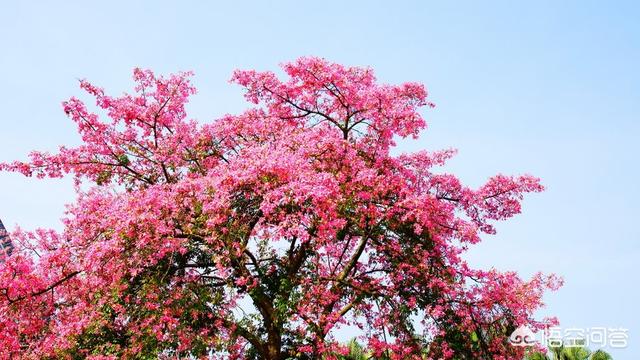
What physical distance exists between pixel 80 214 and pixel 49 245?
0.93m

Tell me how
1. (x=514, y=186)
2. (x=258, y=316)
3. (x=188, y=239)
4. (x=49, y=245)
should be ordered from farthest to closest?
(x=514, y=186), (x=49, y=245), (x=258, y=316), (x=188, y=239)

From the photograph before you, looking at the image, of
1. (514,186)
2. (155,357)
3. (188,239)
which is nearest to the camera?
(155,357)

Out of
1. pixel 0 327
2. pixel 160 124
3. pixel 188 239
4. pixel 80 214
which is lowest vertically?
pixel 0 327

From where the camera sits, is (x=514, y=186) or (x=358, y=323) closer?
(x=358, y=323)

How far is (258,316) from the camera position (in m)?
11.5

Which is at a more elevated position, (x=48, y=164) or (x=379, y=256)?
(x=48, y=164)

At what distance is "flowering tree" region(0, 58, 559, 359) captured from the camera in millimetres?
10258

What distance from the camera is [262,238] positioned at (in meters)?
10.7

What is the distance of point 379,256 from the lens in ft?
43.8

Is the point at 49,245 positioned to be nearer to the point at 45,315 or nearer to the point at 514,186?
the point at 45,315

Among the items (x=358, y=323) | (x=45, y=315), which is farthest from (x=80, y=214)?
(x=358, y=323)

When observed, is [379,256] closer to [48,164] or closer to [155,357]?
[155,357]

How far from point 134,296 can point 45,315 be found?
187 cm

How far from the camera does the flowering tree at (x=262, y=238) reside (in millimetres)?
10258
